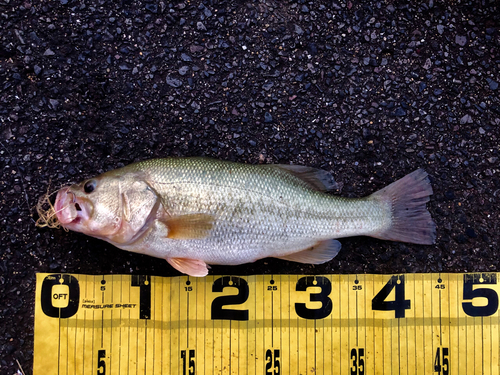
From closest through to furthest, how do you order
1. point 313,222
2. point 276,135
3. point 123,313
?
point 313,222 → point 123,313 → point 276,135

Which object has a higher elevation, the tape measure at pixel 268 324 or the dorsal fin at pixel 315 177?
the dorsal fin at pixel 315 177

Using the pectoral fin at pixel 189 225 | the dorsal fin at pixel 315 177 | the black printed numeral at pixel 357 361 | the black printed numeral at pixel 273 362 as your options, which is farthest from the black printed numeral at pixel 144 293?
the black printed numeral at pixel 357 361

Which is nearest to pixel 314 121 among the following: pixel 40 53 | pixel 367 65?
pixel 367 65

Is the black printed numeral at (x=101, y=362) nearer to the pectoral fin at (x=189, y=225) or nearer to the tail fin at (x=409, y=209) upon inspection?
the pectoral fin at (x=189, y=225)

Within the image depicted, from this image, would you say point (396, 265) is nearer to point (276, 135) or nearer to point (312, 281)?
point (312, 281)

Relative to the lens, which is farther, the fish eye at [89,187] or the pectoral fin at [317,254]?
the pectoral fin at [317,254]

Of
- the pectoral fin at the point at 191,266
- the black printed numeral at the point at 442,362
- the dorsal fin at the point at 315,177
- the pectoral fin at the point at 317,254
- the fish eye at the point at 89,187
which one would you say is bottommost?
the black printed numeral at the point at 442,362
